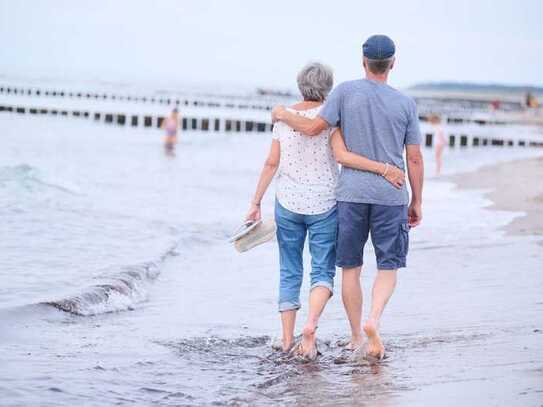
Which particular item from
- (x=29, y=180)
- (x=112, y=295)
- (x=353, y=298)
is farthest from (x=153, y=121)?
(x=353, y=298)

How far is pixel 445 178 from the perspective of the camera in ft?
79.0

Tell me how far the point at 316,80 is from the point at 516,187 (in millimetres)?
13902

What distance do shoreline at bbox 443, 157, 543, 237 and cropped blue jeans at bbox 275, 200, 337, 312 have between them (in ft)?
20.2

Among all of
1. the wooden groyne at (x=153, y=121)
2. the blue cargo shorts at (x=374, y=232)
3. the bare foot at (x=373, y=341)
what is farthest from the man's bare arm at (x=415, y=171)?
the wooden groyne at (x=153, y=121)

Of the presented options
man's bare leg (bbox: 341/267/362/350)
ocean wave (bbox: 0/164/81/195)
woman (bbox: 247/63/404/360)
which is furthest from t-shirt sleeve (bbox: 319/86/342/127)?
ocean wave (bbox: 0/164/81/195)

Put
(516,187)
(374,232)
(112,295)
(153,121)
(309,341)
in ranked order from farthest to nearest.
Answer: (153,121) < (516,187) < (112,295) < (309,341) < (374,232)

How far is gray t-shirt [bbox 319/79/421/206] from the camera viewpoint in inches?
218

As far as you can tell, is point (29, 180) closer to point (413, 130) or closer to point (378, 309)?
point (378, 309)

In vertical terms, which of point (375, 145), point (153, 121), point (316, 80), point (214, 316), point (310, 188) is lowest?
point (153, 121)

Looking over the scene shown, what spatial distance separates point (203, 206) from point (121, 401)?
1218 centimetres

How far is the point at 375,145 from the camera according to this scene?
18.3 feet

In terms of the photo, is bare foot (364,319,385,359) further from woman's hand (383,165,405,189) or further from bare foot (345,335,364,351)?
woman's hand (383,165,405,189)

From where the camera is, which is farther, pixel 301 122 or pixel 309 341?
pixel 309 341

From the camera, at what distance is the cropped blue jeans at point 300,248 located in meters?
5.82
